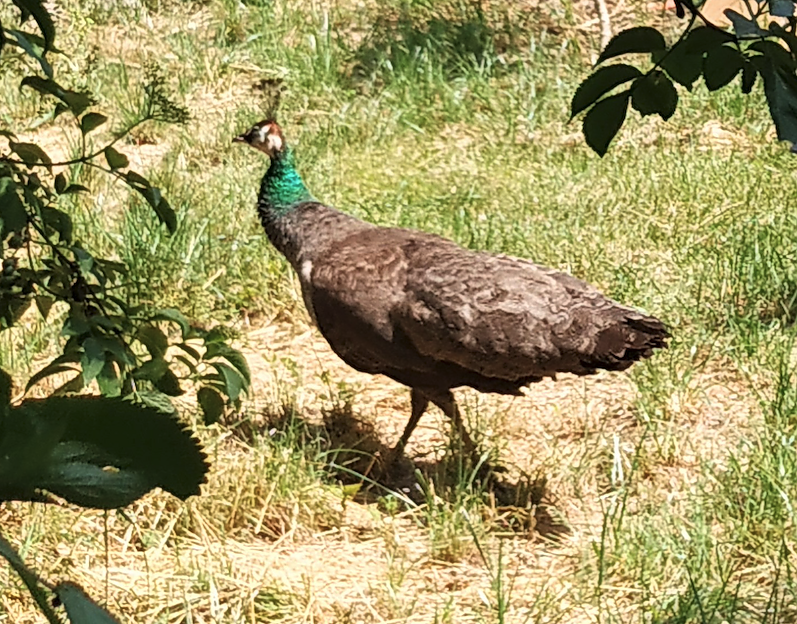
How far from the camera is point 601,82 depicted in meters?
1.34

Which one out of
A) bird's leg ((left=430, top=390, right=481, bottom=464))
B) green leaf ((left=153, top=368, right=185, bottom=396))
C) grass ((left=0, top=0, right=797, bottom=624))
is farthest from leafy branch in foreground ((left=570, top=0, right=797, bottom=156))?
bird's leg ((left=430, top=390, right=481, bottom=464))

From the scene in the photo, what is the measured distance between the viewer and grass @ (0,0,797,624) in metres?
3.15

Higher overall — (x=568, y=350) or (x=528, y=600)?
(x=568, y=350)

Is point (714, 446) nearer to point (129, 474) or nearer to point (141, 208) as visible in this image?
point (141, 208)

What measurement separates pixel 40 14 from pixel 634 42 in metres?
0.72

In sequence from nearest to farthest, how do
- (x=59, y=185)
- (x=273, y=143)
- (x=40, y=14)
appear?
(x=40, y=14) → (x=59, y=185) → (x=273, y=143)

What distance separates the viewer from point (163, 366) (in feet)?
6.75

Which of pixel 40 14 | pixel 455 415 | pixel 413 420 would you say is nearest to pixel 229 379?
pixel 40 14

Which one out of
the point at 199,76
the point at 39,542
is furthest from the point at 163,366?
the point at 199,76

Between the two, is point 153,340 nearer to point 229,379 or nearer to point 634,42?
point 229,379

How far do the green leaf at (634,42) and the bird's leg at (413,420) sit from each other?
2608mm

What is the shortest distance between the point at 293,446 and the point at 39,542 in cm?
82

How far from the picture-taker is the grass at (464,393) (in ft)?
10.3

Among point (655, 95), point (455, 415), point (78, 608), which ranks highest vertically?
point (655, 95)
